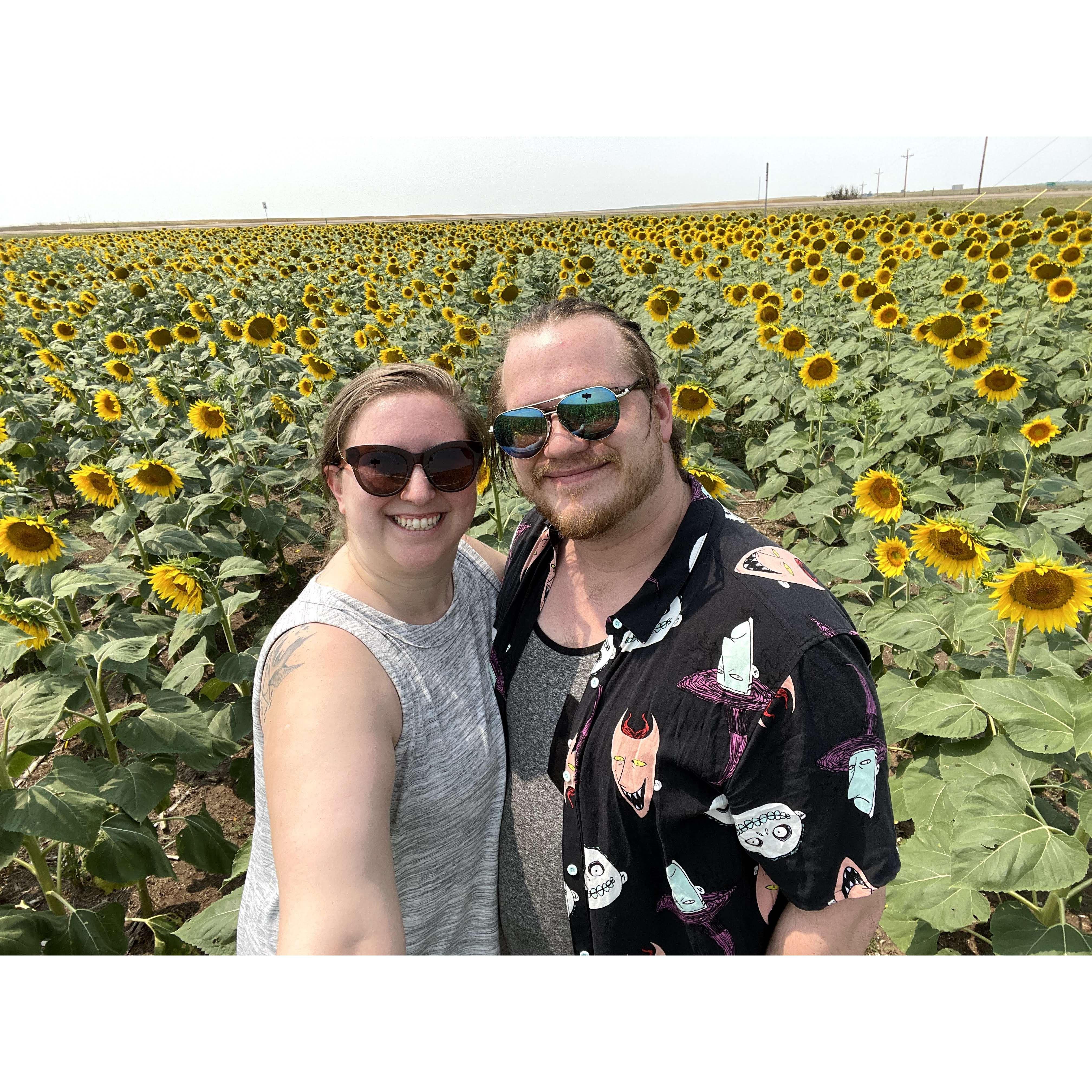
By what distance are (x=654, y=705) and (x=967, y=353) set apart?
5.91 meters

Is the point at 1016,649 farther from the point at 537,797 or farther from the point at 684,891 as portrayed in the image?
the point at 537,797

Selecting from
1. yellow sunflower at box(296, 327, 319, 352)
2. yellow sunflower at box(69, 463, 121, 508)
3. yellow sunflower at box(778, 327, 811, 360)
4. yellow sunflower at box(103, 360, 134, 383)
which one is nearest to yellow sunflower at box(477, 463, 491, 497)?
yellow sunflower at box(69, 463, 121, 508)

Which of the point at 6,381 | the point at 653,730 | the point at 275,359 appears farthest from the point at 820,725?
the point at 6,381

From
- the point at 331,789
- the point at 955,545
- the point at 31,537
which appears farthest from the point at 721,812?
the point at 31,537

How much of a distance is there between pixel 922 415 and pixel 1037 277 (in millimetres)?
3915

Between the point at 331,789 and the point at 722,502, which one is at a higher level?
the point at 331,789

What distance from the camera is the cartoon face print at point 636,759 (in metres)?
1.45

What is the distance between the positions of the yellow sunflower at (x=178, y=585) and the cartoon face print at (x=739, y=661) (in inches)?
101

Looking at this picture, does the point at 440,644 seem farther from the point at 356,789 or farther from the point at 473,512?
the point at 356,789

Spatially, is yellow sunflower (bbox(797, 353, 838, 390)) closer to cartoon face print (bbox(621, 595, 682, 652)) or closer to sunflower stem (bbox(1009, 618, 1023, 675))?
sunflower stem (bbox(1009, 618, 1023, 675))

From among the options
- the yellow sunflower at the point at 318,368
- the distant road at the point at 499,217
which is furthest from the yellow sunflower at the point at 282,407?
the distant road at the point at 499,217

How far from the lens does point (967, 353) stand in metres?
5.82

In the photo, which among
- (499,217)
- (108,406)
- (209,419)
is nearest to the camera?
(209,419)

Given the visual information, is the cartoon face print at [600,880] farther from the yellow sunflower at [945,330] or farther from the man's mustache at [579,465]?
the yellow sunflower at [945,330]
